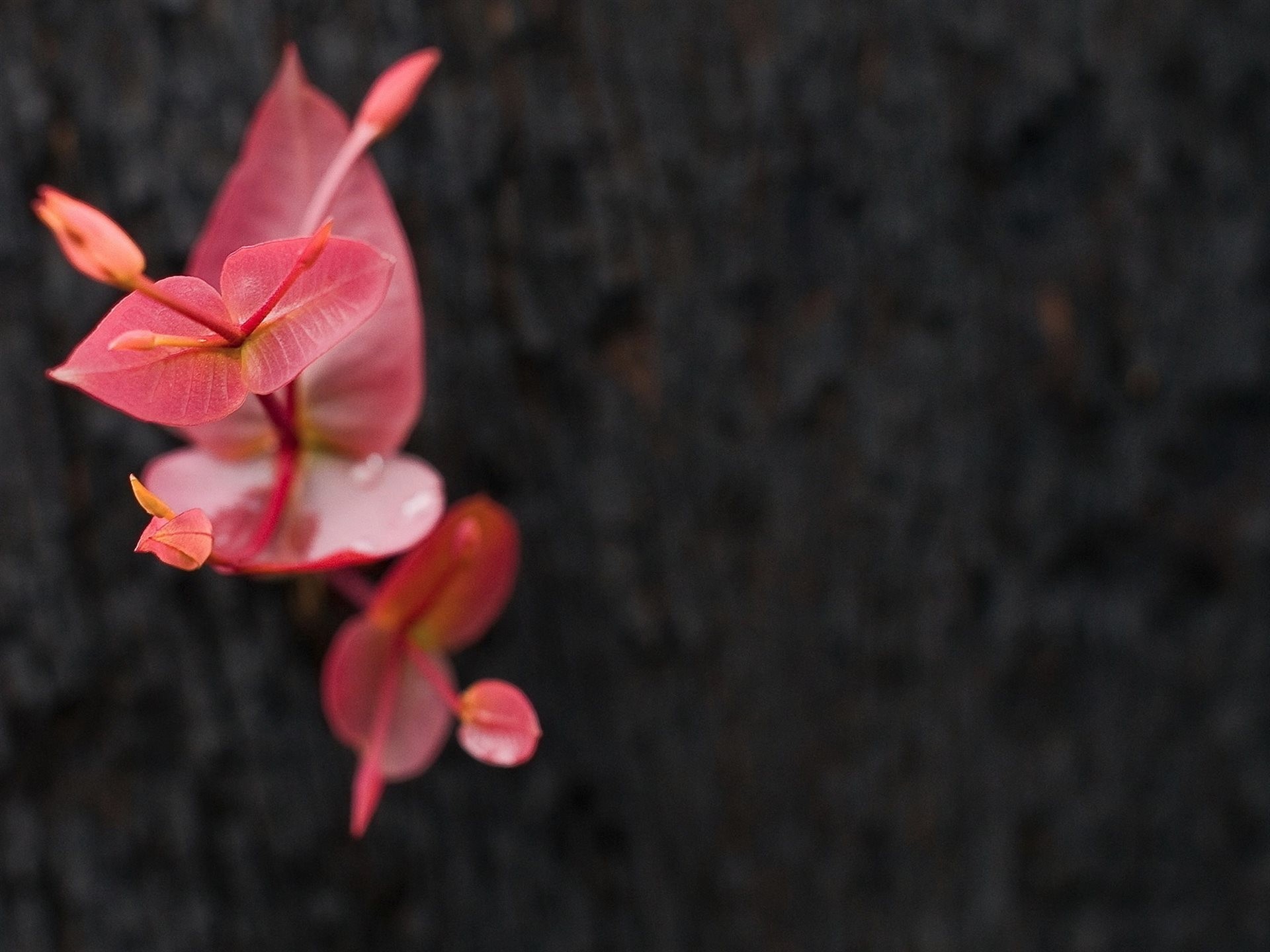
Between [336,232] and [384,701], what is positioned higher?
[336,232]

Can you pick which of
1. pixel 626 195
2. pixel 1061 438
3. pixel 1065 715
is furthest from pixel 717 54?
pixel 1065 715

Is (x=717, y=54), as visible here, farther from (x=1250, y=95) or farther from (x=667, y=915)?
(x=667, y=915)

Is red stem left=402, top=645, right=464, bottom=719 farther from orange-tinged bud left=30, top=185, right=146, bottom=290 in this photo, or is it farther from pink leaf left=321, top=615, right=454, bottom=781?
orange-tinged bud left=30, top=185, right=146, bottom=290

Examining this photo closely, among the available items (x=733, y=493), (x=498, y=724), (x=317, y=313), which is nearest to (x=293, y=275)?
(x=317, y=313)

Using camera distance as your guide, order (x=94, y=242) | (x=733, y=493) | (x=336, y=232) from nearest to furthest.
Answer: (x=94, y=242) → (x=336, y=232) → (x=733, y=493)

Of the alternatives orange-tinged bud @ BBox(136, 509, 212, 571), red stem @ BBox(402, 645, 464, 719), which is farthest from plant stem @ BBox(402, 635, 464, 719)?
orange-tinged bud @ BBox(136, 509, 212, 571)

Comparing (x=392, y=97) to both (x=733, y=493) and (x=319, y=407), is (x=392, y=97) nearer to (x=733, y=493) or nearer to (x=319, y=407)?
(x=319, y=407)
